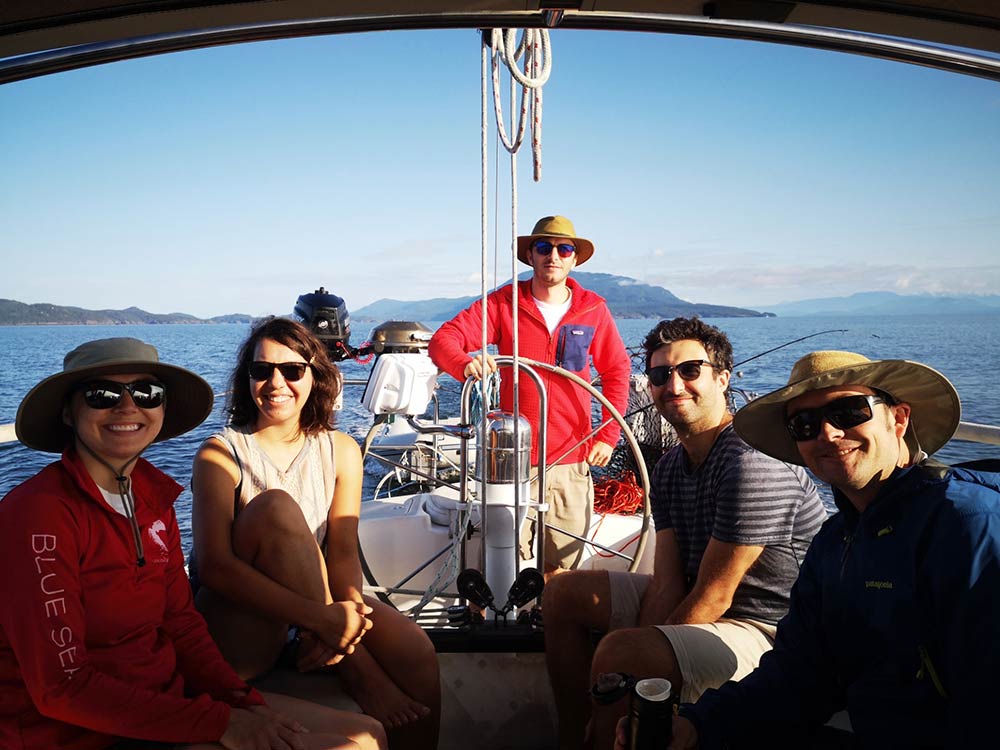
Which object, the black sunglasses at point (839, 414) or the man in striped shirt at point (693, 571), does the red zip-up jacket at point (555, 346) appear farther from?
the black sunglasses at point (839, 414)

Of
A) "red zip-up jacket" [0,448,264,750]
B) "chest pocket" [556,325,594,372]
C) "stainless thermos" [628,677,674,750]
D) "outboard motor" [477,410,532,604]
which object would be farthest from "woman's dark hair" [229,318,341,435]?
"chest pocket" [556,325,594,372]

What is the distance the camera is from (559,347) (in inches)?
125

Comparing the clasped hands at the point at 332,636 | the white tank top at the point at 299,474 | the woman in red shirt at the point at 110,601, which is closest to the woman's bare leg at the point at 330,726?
the woman in red shirt at the point at 110,601

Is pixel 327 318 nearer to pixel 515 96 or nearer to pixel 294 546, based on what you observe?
pixel 515 96

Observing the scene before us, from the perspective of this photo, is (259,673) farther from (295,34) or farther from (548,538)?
(548,538)

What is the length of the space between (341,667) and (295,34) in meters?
1.34

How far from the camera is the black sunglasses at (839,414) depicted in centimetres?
141

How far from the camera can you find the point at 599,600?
2115 mm

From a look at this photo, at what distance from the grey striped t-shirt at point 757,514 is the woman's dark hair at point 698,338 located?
0.21m

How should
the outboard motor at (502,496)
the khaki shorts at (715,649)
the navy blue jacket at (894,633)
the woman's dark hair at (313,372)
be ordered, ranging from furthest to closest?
the outboard motor at (502,496) → the woman's dark hair at (313,372) → the khaki shorts at (715,649) → the navy blue jacket at (894,633)

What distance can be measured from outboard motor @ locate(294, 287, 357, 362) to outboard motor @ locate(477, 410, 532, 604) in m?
2.90

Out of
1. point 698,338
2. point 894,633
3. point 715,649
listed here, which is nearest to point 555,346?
point 698,338

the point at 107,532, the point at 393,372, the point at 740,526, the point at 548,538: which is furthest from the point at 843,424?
the point at 393,372

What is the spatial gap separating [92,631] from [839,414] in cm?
136
